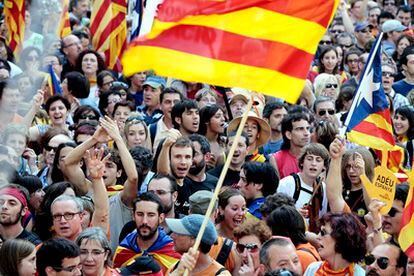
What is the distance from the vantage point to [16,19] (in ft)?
54.2

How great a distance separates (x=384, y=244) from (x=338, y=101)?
6752 millimetres

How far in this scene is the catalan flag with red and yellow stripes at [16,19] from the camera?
53.6ft

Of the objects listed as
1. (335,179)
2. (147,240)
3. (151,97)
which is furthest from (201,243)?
(151,97)

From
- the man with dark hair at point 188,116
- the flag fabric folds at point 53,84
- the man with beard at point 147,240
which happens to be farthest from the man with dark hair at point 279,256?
the flag fabric folds at point 53,84

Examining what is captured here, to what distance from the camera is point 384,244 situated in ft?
34.6

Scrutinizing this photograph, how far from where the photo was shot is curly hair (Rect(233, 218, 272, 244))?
10.8 metres

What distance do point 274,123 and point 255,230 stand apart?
4.81 meters

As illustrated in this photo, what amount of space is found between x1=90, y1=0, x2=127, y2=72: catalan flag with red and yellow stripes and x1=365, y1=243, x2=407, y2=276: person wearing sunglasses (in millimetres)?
9428

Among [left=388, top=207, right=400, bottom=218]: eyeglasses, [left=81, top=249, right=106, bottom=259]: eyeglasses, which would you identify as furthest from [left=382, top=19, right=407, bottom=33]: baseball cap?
[left=81, top=249, right=106, bottom=259]: eyeglasses

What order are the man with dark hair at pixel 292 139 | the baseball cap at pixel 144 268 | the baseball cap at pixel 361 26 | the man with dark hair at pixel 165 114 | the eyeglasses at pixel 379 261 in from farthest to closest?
the baseball cap at pixel 361 26 < the man with dark hair at pixel 165 114 < the man with dark hair at pixel 292 139 < the baseball cap at pixel 144 268 < the eyeglasses at pixel 379 261

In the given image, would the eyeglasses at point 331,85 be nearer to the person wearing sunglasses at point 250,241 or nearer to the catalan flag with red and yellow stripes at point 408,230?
the person wearing sunglasses at point 250,241

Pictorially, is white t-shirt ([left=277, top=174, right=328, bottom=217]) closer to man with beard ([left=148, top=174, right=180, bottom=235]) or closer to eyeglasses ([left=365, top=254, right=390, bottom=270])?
man with beard ([left=148, top=174, right=180, bottom=235])

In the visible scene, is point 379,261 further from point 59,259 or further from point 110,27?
point 110,27

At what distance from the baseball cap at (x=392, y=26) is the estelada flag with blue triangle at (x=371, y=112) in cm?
929
